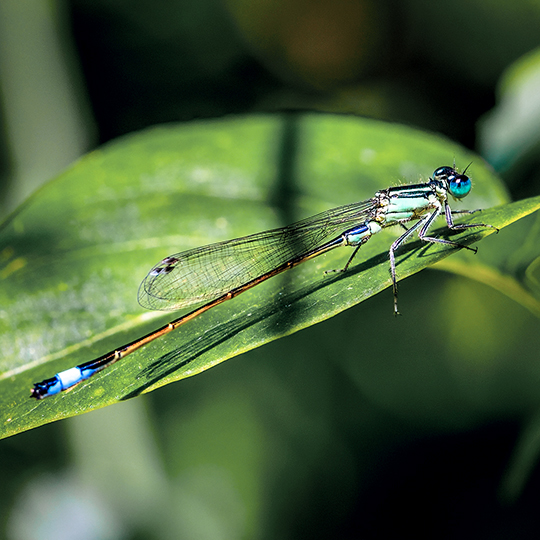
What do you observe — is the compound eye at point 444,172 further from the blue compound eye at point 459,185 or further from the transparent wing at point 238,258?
the transparent wing at point 238,258

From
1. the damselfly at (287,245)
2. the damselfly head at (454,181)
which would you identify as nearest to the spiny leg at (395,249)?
the damselfly at (287,245)

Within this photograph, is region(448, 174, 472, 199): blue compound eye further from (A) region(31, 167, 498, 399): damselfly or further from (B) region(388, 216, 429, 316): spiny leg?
(B) region(388, 216, 429, 316): spiny leg

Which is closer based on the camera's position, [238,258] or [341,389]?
[238,258]

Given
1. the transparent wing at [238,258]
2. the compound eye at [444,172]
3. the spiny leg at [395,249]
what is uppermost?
the transparent wing at [238,258]

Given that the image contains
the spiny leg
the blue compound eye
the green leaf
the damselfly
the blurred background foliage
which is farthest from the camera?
the blurred background foliage

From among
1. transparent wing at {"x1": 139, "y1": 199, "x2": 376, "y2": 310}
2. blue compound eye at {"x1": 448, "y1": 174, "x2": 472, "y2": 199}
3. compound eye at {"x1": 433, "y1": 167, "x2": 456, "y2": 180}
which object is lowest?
blue compound eye at {"x1": 448, "y1": 174, "x2": 472, "y2": 199}

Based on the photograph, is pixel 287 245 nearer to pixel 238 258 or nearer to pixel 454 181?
pixel 238 258

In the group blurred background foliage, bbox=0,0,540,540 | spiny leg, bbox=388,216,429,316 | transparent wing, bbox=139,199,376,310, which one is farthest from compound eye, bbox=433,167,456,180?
blurred background foliage, bbox=0,0,540,540

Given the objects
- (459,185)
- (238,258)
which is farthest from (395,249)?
(238,258)
